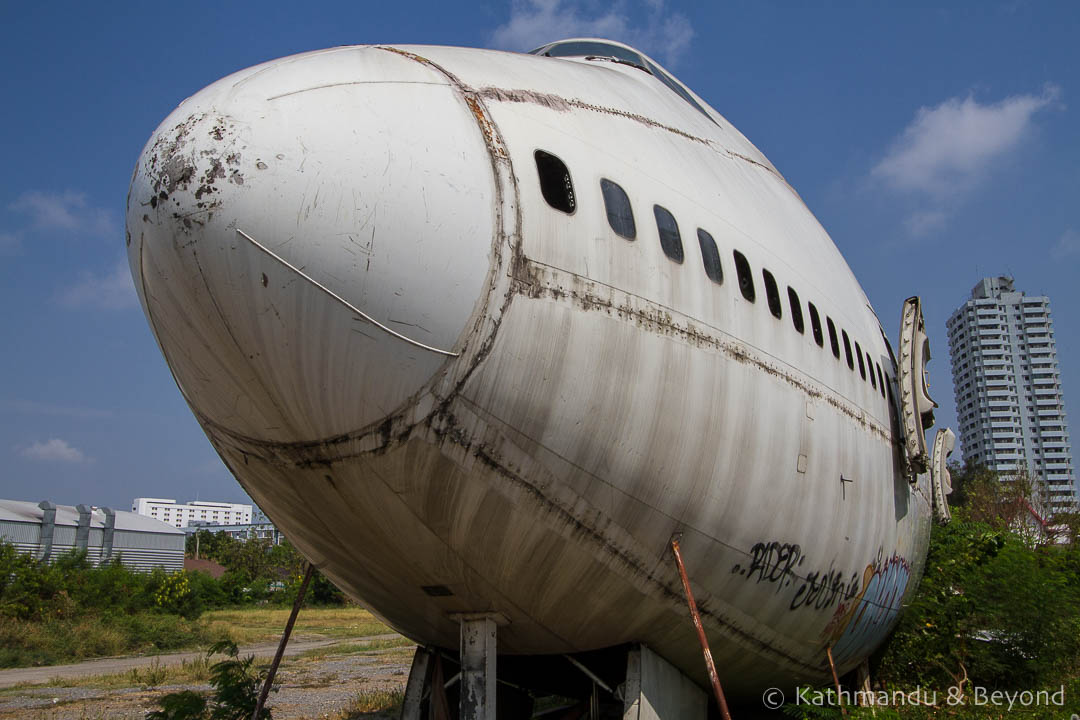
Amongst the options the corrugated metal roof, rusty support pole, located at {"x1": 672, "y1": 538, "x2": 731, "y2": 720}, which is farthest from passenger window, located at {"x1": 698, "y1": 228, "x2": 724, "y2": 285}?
the corrugated metal roof

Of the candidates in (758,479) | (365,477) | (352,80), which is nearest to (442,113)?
(352,80)

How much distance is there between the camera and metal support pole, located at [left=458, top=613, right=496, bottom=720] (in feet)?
16.4

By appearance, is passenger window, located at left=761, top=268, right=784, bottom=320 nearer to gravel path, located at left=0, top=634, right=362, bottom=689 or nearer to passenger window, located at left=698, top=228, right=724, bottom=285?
passenger window, located at left=698, top=228, right=724, bottom=285

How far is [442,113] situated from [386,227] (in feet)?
2.60

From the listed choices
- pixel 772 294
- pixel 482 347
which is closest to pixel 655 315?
pixel 482 347

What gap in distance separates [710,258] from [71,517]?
49.7 m

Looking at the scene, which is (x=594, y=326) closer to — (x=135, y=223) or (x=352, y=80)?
(x=352, y=80)

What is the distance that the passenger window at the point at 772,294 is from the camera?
6.11m

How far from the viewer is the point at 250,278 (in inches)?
146

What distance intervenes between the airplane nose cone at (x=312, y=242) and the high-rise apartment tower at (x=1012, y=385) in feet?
572

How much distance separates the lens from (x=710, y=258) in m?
5.43

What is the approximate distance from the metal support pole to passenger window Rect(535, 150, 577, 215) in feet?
8.61

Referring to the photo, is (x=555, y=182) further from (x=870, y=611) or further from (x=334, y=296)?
(x=870, y=611)

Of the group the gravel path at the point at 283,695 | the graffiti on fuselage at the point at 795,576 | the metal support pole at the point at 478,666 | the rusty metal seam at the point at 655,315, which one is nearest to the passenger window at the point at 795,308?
the rusty metal seam at the point at 655,315
